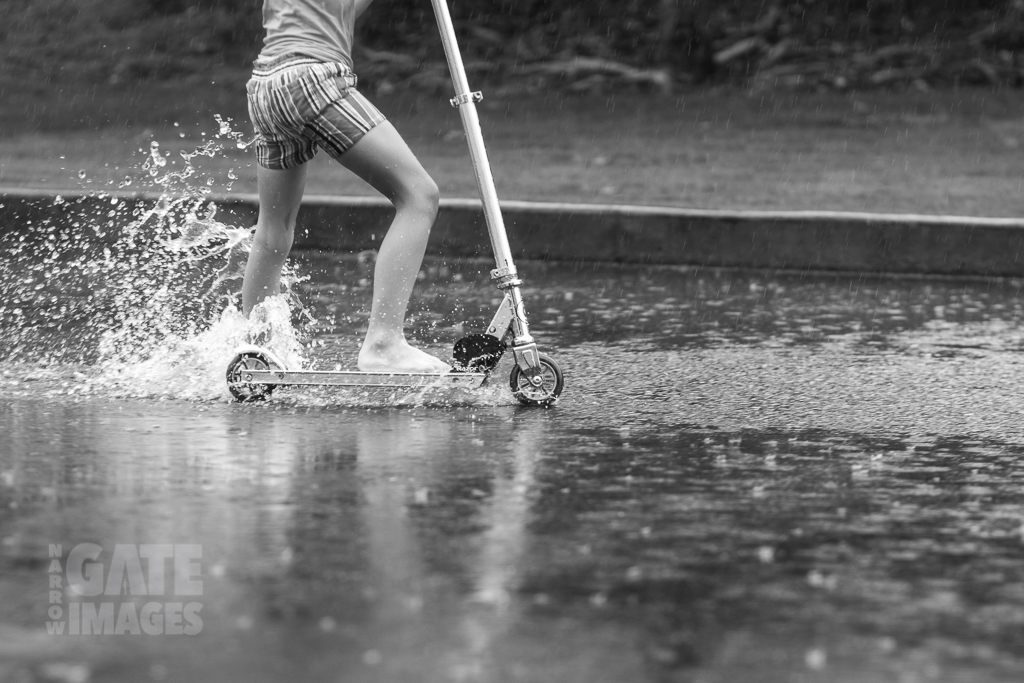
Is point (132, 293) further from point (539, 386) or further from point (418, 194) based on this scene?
point (539, 386)

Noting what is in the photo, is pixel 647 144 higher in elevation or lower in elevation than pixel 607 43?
lower

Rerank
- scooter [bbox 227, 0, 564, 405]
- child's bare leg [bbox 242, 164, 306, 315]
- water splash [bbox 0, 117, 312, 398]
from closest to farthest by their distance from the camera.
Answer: scooter [bbox 227, 0, 564, 405]
child's bare leg [bbox 242, 164, 306, 315]
water splash [bbox 0, 117, 312, 398]

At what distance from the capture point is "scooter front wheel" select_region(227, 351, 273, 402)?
5.86 meters

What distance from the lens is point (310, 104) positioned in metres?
5.69

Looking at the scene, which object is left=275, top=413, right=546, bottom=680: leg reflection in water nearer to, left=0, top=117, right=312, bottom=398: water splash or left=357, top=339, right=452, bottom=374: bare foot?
left=357, top=339, right=452, bottom=374: bare foot

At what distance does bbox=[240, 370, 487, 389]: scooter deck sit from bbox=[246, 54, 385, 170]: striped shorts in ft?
2.32

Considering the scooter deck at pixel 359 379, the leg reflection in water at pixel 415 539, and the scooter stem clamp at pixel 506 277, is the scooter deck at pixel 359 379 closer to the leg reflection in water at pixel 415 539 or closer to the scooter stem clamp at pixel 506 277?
the leg reflection in water at pixel 415 539

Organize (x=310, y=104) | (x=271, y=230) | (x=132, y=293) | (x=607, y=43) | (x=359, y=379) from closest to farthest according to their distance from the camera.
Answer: (x=310, y=104) → (x=359, y=379) → (x=271, y=230) → (x=132, y=293) → (x=607, y=43)

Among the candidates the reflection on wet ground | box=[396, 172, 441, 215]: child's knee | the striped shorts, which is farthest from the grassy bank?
the striped shorts

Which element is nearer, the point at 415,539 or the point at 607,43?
the point at 415,539

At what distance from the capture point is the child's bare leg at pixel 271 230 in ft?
19.7

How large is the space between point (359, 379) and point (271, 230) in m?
0.66

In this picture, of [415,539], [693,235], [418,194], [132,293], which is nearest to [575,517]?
[415,539]

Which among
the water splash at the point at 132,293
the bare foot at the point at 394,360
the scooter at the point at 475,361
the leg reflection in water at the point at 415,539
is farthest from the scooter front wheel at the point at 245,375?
the leg reflection in water at the point at 415,539
